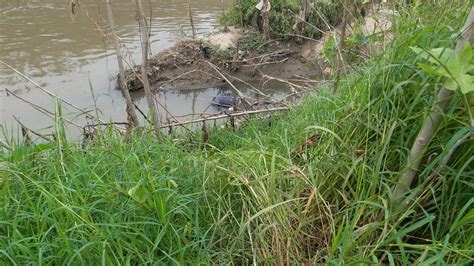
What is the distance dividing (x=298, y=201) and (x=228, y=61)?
6.10 m

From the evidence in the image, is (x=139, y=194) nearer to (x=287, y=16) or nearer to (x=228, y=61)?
(x=228, y=61)

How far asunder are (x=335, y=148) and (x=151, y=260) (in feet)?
2.83

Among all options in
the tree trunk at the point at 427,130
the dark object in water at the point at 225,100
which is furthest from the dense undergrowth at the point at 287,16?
the tree trunk at the point at 427,130

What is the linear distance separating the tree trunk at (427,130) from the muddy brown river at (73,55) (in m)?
3.82

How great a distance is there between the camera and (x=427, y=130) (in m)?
1.36

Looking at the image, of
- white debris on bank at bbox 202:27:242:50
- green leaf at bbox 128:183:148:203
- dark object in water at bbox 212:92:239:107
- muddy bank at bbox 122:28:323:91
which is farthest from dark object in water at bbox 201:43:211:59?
green leaf at bbox 128:183:148:203

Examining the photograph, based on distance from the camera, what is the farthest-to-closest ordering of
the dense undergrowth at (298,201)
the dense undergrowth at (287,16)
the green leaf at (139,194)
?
the dense undergrowth at (287,16) < the green leaf at (139,194) < the dense undergrowth at (298,201)

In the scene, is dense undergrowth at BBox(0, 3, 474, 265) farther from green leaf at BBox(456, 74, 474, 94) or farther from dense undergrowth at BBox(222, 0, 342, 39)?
dense undergrowth at BBox(222, 0, 342, 39)

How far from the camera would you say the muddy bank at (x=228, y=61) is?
730 centimetres

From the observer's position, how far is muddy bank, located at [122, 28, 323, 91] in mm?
7297

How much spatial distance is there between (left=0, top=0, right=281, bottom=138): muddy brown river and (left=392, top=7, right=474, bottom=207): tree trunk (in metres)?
3.82

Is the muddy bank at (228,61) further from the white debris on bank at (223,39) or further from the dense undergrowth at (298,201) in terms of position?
the dense undergrowth at (298,201)

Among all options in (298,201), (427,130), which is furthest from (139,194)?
(427,130)

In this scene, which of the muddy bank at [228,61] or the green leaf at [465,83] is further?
the muddy bank at [228,61]
